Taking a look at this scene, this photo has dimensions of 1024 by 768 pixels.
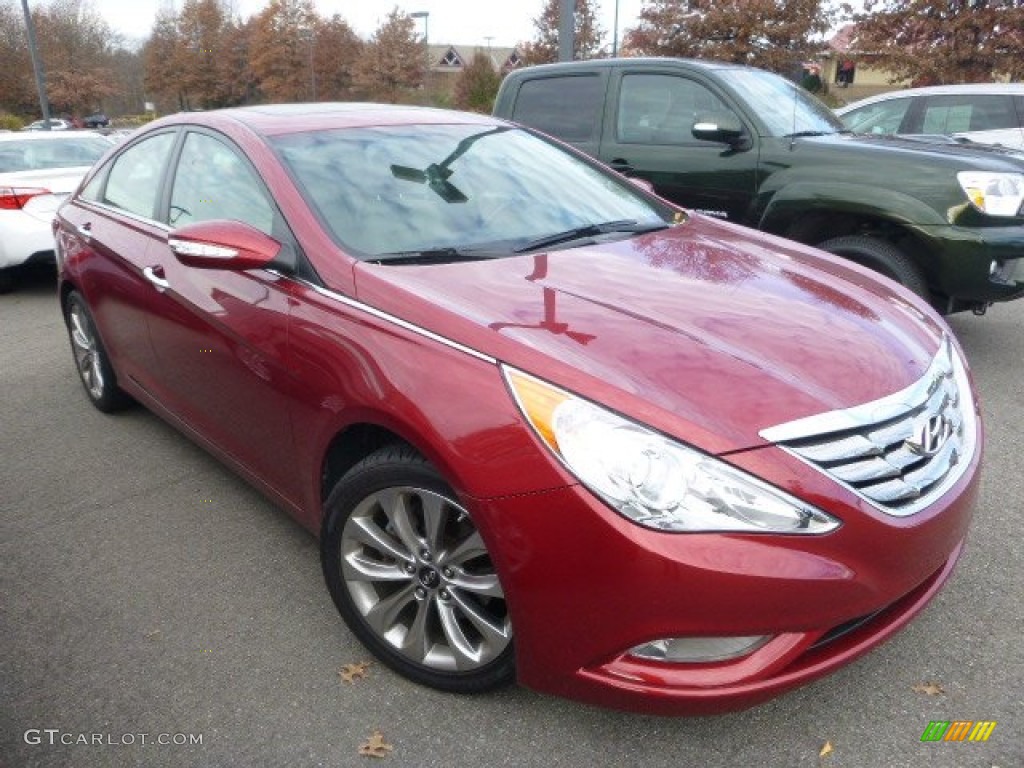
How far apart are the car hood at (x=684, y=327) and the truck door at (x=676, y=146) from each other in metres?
2.64

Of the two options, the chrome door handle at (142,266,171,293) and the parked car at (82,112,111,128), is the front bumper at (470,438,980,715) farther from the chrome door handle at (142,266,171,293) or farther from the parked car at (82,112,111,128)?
the parked car at (82,112,111,128)

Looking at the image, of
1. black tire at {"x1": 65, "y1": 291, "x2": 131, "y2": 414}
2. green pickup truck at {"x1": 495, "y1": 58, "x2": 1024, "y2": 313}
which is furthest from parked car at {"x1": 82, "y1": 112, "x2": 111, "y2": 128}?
black tire at {"x1": 65, "y1": 291, "x2": 131, "y2": 414}

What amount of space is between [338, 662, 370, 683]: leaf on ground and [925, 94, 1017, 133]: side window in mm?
7909

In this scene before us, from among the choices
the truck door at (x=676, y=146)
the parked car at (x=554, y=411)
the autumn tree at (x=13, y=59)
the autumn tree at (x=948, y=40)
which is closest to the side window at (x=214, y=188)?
the parked car at (x=554, y=411)

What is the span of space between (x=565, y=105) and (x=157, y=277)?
149 inches

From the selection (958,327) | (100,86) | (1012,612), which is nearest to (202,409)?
(1012,612)

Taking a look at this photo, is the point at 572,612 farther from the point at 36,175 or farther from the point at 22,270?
the point at 22,270

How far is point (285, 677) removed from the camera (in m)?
2.48

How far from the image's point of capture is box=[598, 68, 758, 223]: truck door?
213 inches

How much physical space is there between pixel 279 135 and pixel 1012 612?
2885mm

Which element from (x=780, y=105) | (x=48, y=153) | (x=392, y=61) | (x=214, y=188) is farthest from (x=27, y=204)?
(x=392, y=61)

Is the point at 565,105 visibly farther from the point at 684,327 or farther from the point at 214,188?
the point at 684,327

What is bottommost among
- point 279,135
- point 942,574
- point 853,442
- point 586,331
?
point 942,574

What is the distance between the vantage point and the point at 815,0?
21844 millimetres
